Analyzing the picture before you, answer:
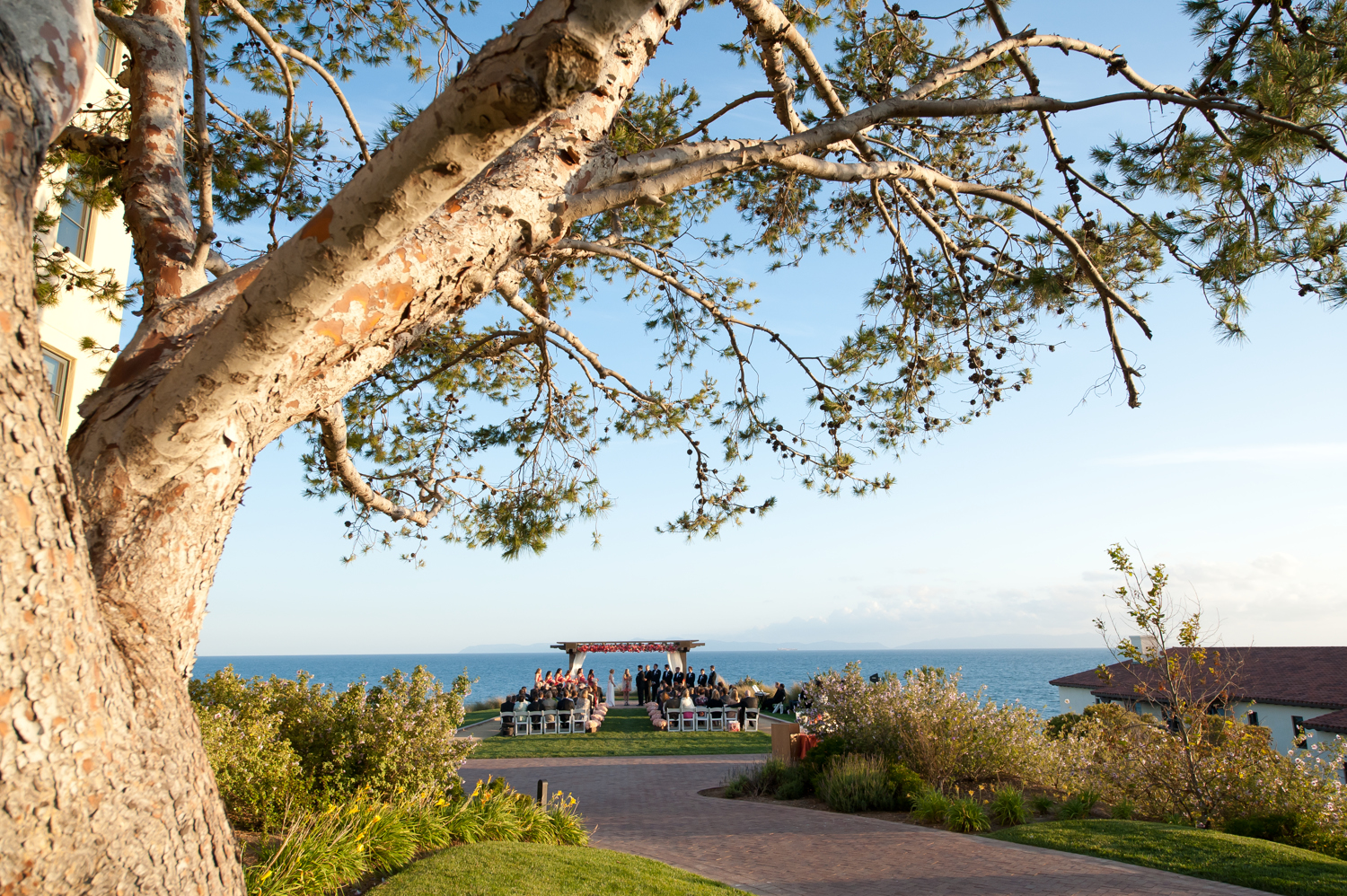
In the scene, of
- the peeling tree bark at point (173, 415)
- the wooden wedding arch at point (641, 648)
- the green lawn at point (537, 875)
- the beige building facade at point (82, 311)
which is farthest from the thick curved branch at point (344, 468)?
the wooden wedding arch at point (641, 648)

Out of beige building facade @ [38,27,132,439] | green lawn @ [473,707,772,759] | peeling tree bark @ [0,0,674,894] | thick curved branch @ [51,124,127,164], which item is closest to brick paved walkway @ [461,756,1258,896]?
green lawn @ [473,707,772,759]

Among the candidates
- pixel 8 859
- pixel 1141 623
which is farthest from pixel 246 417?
pixel 1141 623

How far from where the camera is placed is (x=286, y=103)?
6.34 metres

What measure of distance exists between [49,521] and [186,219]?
2.42 meters

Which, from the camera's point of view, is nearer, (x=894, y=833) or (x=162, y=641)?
(x=162, y=641)

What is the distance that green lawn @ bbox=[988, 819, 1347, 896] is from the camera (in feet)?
20.9

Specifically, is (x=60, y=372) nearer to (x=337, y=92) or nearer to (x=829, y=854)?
(x=337, y=92)

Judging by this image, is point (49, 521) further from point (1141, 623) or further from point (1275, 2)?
point (1141, 623)

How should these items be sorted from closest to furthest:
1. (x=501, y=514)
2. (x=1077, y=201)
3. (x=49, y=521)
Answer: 1. (x=49, y=521)
2. (x=1077, y=201)
3. (x=501, y=514)

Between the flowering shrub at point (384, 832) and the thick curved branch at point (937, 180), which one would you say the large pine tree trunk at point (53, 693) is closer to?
the thick curved branch at point (937, 180)

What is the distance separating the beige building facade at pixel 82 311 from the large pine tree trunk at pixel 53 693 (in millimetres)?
12491

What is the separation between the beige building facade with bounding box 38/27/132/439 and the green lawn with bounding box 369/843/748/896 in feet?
33.1

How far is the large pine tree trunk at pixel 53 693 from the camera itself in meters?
1.52

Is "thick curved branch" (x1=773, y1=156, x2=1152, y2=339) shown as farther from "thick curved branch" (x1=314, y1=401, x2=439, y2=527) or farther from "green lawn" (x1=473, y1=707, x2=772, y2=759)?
"green lawn" (x1=473, y1=707, x2=772, y2=759)
